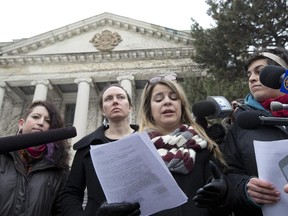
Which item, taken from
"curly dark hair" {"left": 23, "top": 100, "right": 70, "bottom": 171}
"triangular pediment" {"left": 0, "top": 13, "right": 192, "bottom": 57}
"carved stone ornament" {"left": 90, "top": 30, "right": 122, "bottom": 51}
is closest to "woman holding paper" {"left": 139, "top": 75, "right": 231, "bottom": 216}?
"curly dark hair" {"left": 23, "top": 100, "right": 70, "bottom": 171}

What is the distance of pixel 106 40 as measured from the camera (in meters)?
27.3

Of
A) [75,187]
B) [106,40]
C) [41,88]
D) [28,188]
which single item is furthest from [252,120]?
[106,40]

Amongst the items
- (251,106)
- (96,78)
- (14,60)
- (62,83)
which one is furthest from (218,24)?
(14,60)

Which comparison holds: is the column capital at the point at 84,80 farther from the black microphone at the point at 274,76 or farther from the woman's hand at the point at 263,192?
the black microphone at the point at 274,76

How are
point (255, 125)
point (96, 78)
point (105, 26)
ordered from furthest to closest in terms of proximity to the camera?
point (105, 26) → point (96, 78) → point (255, 125)

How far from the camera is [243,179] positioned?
2566mm

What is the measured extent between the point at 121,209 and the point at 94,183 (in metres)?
0.90

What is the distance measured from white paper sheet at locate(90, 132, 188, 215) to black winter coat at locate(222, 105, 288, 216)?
63 cm

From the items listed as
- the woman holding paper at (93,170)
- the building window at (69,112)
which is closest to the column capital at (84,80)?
the building window at (69,112)

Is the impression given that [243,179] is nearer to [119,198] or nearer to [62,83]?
[119,198]

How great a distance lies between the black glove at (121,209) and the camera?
2.10m

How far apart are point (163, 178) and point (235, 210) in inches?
33.0

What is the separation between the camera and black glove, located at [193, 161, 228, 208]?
6.96 feet

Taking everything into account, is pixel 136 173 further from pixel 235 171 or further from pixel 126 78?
pixel 126 78
